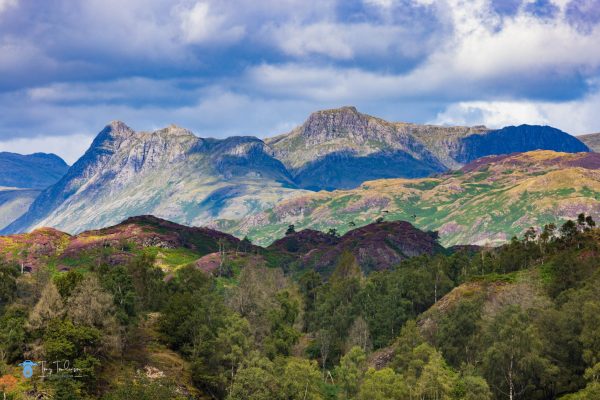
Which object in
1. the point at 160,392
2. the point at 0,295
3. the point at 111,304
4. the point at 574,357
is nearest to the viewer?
the point at 160,392

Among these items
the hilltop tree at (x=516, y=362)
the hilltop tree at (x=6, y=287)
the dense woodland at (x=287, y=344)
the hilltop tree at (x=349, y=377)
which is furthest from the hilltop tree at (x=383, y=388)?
the hilltop tree at (x=6, y=287)

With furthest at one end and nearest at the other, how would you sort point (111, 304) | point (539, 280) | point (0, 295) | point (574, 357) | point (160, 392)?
point (539, 280), point (0, 295), point (111, 304), point (574, 357), point (160, 392)

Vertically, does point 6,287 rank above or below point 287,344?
above

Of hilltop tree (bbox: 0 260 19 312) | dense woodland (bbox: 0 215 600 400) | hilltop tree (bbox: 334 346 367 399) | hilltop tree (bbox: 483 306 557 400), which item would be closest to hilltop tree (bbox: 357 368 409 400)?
dense woodland (bbox: 0 215 600 400)

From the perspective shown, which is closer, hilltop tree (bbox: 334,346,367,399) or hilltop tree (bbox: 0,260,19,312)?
hilltop tree (bbox: 334,346,367,399)

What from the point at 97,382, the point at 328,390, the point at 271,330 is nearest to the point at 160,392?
the point at 97,382

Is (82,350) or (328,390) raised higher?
(82,350)

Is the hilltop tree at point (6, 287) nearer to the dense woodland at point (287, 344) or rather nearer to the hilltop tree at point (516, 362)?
the dense woodland at point (287, 344)

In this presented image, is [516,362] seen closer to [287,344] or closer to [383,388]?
[383,388]

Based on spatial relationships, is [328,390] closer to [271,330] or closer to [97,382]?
[271,330]

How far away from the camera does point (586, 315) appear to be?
4988 inches

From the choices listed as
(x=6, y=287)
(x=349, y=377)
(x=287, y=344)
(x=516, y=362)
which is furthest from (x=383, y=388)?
(x=6, y=287)

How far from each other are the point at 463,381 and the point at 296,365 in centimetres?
3519

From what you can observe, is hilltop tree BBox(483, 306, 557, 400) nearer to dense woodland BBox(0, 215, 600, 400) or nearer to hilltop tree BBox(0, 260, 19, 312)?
dense woodland BBox(0, 215, 600, 400)
